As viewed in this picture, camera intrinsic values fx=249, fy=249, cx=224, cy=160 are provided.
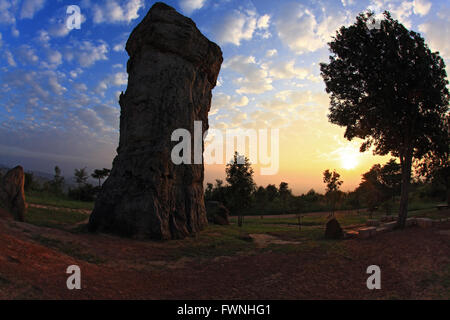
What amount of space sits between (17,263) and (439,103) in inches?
849

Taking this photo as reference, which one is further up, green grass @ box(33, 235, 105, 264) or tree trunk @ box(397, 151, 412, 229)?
tree trunk @ box(397, 151, 412, 229)

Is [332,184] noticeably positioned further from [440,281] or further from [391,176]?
[440,281]

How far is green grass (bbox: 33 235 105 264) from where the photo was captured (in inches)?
360

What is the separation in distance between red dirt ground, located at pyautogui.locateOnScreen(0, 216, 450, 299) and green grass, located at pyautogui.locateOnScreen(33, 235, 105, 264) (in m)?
0.32

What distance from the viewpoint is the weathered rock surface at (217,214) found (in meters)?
24.2

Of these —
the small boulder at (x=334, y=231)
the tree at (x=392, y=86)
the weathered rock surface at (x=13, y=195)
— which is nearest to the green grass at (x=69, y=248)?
the weathered rock surface at (x=13, y=195)

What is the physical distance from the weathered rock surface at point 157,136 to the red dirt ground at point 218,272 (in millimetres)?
2406

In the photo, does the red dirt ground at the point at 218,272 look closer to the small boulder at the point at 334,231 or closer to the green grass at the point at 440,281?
the green grass at the point at 440,281

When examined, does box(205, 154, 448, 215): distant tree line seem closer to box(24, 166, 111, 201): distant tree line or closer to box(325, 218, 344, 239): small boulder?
box(325, 218, 344, 239): small boulder

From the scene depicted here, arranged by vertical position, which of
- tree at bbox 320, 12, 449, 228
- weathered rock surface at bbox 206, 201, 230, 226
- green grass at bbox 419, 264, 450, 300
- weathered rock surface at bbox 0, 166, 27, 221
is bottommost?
weathered rock surface at bbox 206, 201, 230, 226

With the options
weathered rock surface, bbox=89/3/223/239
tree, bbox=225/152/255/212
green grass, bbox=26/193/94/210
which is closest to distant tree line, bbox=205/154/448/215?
tree, bbox=225/152/255/212

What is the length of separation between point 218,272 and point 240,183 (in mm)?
17135

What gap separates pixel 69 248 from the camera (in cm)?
984
